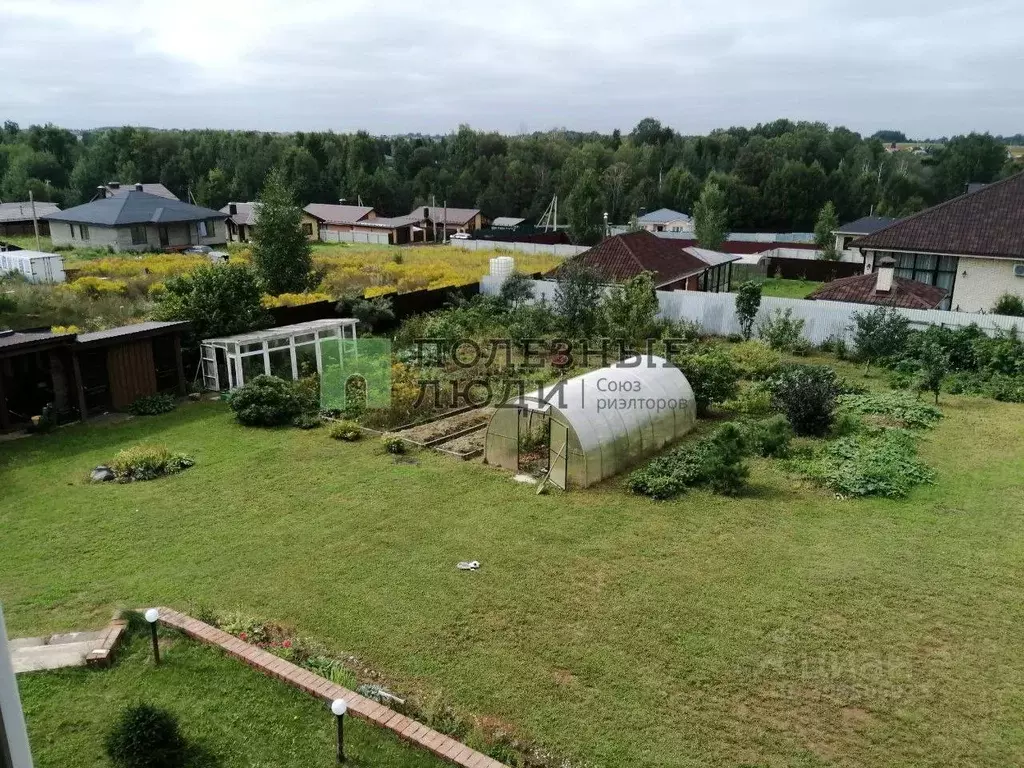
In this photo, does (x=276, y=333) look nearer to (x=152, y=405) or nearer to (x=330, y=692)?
(x=152, y=405)

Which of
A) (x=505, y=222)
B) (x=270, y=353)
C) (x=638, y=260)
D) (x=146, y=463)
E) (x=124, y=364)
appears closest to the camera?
(x=146, y=463)

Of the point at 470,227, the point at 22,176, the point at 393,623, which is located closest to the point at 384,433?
the point at 393,623

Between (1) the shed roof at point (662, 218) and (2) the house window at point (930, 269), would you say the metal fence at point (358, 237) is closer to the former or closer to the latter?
(1) the shed roof at point (662, 218)

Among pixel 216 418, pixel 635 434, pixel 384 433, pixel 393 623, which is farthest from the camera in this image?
pixel 216 418

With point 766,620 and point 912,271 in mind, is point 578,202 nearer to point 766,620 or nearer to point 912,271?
point 912,271

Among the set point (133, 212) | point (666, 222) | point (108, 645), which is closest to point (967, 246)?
point (108, 645)

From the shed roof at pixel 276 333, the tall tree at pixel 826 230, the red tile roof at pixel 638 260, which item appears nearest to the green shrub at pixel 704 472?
the shed roof at pixel 276 333
